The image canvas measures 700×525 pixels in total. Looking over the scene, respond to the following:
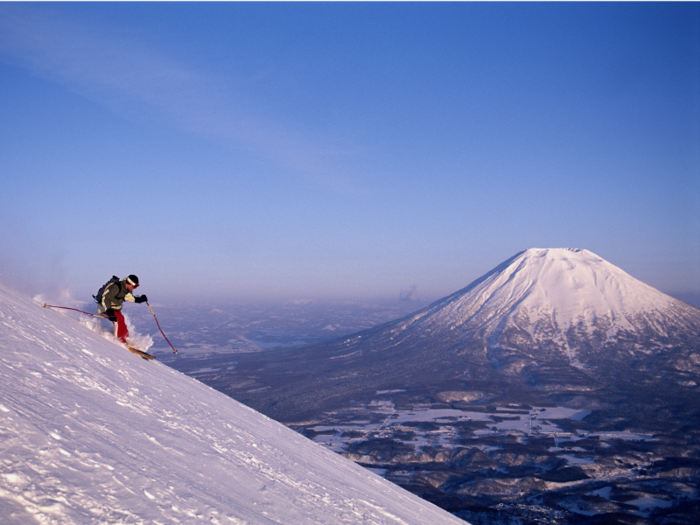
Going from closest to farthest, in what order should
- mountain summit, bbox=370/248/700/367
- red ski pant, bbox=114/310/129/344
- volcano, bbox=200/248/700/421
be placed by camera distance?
red ski pant, bbox=114/310/129/344 → volcano, bbox=200/248/700/421 → mountain summit, bbox=370/248/700/367

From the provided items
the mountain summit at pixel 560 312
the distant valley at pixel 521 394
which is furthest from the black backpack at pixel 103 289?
the mountain summit at pixel 560 312

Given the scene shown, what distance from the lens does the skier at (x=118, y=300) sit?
972 cm

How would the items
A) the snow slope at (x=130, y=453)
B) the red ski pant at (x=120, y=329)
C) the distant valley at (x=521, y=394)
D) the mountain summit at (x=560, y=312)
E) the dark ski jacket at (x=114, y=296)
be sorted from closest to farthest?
the snow slope at (x=130, y=453)
the dark ski jacket at (x=114, y=296)
the red ski pant at (x=120, y=329)
the distant valley at (x=521, y=394)
the mountain summit at (x=560, y=312)

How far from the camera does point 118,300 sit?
9.89 meters

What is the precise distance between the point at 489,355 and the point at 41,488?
137 metres

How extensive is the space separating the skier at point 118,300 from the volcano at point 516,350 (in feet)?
262

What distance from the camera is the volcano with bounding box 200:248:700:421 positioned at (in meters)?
104

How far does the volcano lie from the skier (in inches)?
3150

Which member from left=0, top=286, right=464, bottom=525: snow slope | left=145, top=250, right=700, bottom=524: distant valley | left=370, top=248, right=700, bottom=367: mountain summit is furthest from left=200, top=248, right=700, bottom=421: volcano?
left=0, top=286, right=464, bottom=525: snow slope

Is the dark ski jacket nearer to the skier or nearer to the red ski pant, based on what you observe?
the skier

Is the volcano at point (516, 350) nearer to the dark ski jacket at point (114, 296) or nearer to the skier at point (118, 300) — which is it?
the skier at point (118, 300)

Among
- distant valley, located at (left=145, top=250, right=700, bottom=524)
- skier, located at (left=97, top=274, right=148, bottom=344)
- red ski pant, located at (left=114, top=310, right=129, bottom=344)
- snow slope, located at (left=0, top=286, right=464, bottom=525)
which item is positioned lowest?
distant valley, located at (left=145, top=250, right=700, bottom=524)

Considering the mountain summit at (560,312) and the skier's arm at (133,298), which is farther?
the mountain summit at (560,312)

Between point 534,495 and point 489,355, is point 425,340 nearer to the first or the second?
point 489,355
